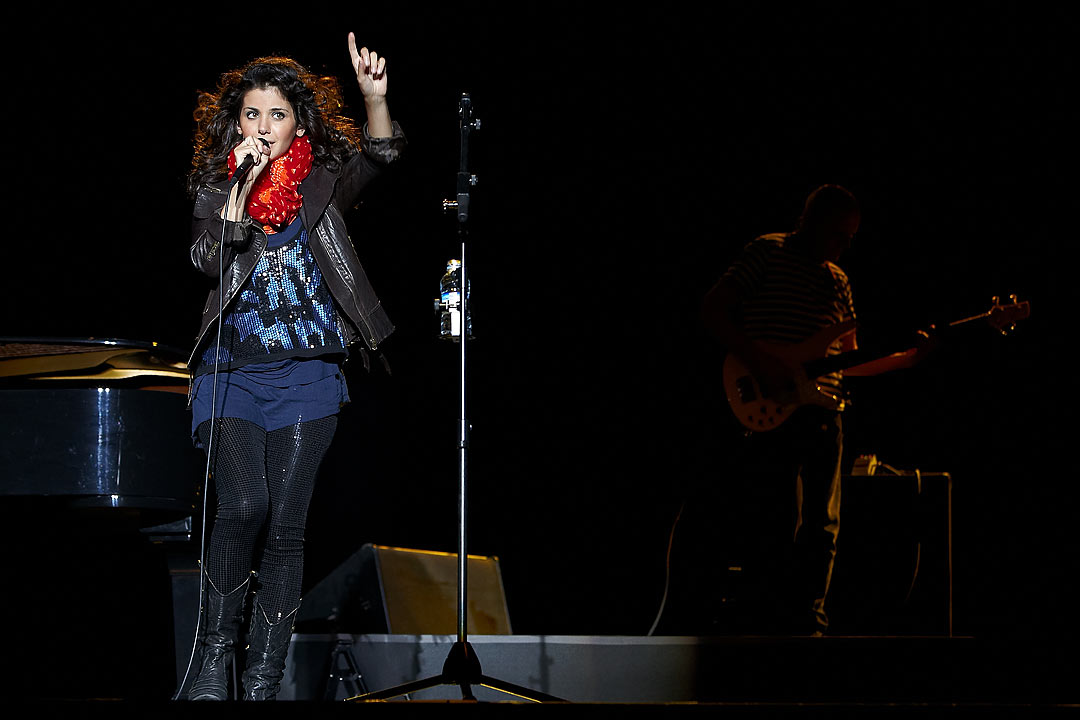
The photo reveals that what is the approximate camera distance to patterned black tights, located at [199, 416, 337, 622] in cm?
251

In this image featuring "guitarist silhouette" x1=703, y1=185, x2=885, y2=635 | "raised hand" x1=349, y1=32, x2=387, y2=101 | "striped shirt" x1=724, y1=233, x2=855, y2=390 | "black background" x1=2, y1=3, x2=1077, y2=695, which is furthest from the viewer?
"black background" x1=2, y1=3, x2=1077, y2=695

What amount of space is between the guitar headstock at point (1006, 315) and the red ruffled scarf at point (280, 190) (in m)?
2.73

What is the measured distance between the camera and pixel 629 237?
5.10 meters

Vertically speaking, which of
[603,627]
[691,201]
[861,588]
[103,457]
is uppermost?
[691,201]

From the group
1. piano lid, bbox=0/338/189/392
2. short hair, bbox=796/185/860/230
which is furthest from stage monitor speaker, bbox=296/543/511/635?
short hair, bbox=796/185/860/230

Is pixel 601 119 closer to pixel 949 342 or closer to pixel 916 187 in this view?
pixel 916 187

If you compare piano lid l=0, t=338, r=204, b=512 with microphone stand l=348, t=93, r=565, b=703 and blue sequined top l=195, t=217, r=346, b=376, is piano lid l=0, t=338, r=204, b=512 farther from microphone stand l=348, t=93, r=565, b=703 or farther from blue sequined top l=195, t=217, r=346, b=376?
microphone stand l=348, t=93, r=565, b=703

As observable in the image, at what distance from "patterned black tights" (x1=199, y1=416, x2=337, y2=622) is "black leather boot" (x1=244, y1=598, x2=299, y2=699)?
1.0 inches

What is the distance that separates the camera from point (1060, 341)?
4.74m

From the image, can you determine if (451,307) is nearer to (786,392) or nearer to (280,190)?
(280,190)

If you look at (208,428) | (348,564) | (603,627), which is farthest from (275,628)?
(603,627)

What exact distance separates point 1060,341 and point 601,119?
7.51 ft

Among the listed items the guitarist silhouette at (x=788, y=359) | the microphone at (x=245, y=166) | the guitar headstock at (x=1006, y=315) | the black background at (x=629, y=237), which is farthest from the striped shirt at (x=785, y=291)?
the microphone at (x=245, y=166)

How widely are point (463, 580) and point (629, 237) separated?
2.68 metres
